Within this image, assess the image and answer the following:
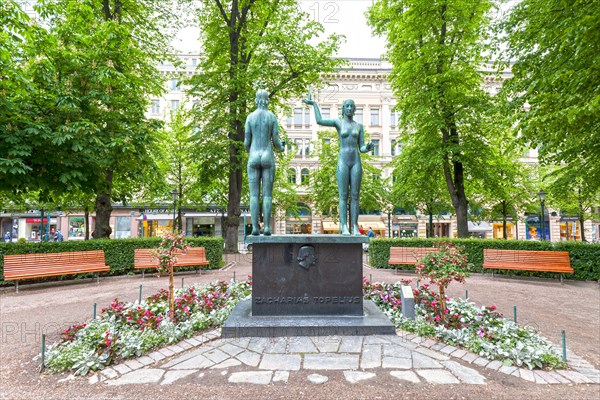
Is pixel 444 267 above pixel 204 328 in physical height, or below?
above

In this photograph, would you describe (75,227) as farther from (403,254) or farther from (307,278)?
(307,278)

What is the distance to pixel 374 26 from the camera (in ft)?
60.7

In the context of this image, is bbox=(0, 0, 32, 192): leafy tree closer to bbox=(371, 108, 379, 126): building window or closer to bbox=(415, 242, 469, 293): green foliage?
bbox=(415, 242, 469, 293): green foliage

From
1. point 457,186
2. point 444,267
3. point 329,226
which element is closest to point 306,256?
point 444,267

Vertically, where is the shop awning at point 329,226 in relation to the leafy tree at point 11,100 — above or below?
below

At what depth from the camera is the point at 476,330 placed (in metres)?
5.06

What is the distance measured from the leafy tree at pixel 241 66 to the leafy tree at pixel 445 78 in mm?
3732

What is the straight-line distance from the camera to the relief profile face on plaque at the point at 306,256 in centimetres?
554

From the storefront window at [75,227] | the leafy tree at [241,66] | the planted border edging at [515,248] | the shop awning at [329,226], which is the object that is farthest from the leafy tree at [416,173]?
the storefront window at [75,227]

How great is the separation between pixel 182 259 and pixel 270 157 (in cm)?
846

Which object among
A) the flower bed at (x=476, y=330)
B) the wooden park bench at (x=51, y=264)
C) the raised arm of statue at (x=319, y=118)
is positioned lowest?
the flower bed at (x=476, y=330)

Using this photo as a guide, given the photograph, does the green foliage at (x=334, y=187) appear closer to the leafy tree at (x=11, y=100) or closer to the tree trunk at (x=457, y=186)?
the tree trunk at (x=457, y=186)

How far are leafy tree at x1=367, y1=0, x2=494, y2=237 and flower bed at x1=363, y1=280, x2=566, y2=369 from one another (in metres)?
10.4

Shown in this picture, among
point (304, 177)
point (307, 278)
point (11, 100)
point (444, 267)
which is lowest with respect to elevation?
point (307, 278)
